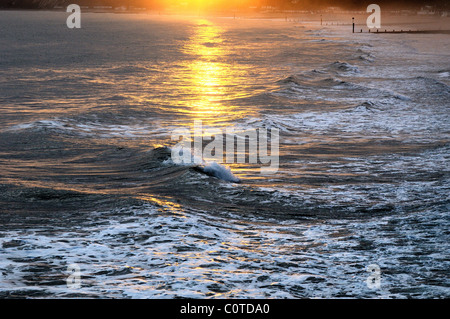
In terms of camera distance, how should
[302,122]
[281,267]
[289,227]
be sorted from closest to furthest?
[281,267], [289,227], [302,122]

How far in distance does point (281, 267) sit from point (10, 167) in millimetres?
11845

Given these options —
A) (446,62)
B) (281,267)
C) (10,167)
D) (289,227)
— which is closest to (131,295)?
(281,267)

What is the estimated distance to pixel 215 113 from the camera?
32.3 metres

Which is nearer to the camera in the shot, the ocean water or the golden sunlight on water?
the ocean water

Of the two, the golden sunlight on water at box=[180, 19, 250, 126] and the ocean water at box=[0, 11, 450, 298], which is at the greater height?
the golden sunlight on water at box=[180, 19, 250, 126]

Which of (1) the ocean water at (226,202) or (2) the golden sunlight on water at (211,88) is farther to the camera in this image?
(2) the golden sunlight on water at (211,88)

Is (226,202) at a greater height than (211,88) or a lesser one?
lesser

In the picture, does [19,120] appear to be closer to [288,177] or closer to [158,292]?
[288,177]

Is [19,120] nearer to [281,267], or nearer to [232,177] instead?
[232,177]

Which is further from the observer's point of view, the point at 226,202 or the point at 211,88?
the point at 211,88

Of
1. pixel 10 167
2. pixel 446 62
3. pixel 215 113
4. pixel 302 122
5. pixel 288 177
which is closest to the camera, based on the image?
pixel 288 177

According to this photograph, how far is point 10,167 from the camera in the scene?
19.9 meters

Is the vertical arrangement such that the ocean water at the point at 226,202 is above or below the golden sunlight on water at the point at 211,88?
below

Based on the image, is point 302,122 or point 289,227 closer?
point 289,227
